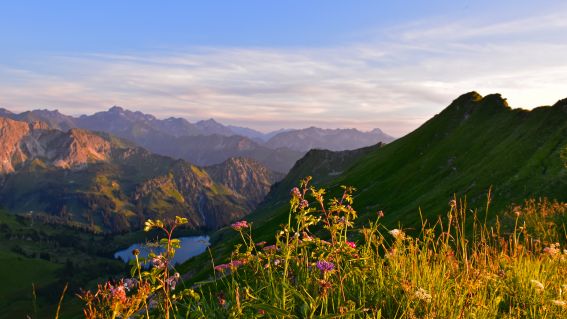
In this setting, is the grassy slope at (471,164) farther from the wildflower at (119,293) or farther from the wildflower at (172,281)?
the wildflower at (119,293)

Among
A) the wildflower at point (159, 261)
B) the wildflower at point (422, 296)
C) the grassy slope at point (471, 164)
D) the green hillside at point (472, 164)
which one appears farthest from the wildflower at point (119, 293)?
the green hillside at point (472, 164)

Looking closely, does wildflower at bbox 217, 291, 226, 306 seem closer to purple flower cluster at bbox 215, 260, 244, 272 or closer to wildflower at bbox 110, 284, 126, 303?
purple flower cluster at bbox 215, 260, 244, 272

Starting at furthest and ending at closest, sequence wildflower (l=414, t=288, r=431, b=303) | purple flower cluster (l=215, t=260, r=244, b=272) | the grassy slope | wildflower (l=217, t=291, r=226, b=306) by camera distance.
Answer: the grassy slope → purple flower cluster (l=215, t=260, r=244, b=272) → wildflower (l=217, t=291, r=226, b=306) → wildflower (l=414, t=288, r=431, b=303)

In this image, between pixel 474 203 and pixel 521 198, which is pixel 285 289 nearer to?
pixel 521 198

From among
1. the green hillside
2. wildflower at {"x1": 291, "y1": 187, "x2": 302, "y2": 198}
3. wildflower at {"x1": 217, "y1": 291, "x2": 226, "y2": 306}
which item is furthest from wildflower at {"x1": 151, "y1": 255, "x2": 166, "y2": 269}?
the green hillside

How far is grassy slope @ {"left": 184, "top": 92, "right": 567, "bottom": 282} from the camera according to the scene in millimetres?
57500

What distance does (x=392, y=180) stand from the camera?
115 metres

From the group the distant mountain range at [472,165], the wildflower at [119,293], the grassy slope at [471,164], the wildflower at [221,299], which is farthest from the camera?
the grassy slope at [471,164]

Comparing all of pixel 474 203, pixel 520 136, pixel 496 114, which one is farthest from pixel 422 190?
pixel 496 114

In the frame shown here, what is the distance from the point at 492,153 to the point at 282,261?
90367mm

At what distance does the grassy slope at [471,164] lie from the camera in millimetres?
57500

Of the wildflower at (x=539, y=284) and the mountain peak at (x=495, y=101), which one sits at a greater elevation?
the mountain peak at (x=495, y=101)

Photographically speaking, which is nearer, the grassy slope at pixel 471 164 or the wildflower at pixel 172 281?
the wildflower at pixel 172 281

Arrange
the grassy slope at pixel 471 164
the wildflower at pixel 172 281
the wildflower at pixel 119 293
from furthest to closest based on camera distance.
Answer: the grassy slope at pixel 471 164
the wildflower at pixel 172 281
the wildflower at pixel 119 293
